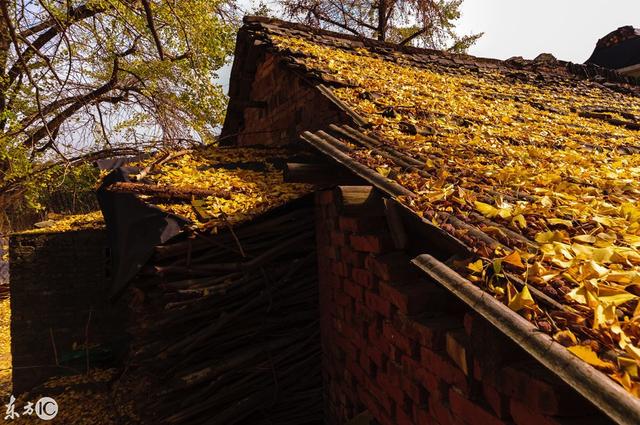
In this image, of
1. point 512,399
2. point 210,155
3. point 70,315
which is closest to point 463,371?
point 512,399

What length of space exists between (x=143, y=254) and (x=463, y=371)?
2760 mm

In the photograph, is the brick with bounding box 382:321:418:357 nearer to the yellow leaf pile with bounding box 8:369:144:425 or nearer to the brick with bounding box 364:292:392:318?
the brick with bounding box 364:292:392:318

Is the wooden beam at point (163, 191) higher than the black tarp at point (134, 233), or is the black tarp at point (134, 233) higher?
the wooden beam at point (163, 191)

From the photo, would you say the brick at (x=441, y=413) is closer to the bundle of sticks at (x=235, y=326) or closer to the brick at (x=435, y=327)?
the brick at (x=435, y=327)

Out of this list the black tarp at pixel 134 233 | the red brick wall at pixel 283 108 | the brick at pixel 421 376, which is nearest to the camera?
the brick at pixel 421 376

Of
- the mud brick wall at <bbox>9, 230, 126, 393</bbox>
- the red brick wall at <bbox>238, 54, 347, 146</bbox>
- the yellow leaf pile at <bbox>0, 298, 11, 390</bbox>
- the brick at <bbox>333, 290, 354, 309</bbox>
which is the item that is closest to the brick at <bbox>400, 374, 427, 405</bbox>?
the brick at <bbox>333, 290, 354, 309</bbox>

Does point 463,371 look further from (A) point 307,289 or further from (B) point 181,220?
(B) point 181,220

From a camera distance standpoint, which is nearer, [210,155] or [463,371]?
[463,371]

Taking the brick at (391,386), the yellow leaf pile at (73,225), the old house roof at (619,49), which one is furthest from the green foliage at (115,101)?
the old house roof at (619,49)

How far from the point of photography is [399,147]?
3127 millimetres

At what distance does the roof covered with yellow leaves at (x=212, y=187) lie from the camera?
362cm

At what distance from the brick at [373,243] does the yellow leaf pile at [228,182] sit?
3.88 ft

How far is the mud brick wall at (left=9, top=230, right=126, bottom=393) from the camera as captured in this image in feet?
18.8

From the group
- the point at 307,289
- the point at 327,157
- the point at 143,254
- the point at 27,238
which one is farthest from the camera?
the point at 27,238
